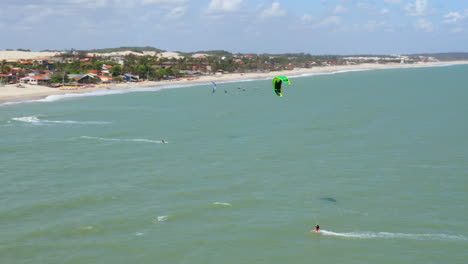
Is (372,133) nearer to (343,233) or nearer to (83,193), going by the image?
(343,233)

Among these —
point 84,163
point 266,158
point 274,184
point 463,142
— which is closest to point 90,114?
point 84,163

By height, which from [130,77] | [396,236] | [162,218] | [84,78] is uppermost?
[130,77]

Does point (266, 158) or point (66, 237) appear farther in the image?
point (266, 158)

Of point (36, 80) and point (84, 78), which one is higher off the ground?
point (84, 78)

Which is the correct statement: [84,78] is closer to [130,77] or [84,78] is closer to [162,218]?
[130,77]

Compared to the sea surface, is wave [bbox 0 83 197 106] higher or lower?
higher

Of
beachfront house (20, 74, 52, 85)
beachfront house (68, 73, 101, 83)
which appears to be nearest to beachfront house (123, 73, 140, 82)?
beachfront house (68, 73, 101, 83)

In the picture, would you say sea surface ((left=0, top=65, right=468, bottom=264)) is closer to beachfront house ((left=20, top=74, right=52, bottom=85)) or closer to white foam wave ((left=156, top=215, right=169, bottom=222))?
white foam wave ((left=156, top=215, right=169, bottom=222))

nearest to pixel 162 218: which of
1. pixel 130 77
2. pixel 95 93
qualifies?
pixel 95 93
